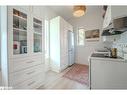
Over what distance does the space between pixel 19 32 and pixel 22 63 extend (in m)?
0.66

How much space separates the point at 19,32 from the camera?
1964 millimetres

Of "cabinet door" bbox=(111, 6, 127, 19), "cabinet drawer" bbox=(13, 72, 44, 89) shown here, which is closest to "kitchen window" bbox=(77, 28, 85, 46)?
"cabinet drawer" bbox=(13, 72, 44, 89)

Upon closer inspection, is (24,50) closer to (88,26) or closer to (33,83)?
(33,83)

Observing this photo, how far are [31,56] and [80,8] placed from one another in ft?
5.62

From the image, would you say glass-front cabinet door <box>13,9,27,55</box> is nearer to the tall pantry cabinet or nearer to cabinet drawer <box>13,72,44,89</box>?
the tall pantry cabinet

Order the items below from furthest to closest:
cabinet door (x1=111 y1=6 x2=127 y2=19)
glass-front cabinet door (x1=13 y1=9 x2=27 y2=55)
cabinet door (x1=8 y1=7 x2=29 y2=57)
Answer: glass-front cabinet door (x1=13 y1=9 x2=27 y2=55)
cabinet door (x1=8 y1=7 x2=29 y2=57)
cabinet door (x1=111 y1=6 x2=127 y2=19)

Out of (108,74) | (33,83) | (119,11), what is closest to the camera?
(119,11)

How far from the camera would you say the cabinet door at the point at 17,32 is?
1.63m

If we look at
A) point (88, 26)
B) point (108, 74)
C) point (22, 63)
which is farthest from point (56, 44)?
point (108, 74)

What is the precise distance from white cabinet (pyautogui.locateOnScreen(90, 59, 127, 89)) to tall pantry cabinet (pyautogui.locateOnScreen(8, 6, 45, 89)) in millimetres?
1307

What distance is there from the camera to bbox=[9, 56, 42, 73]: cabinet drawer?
1.65m

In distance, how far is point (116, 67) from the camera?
4.79 ft
